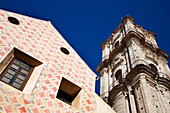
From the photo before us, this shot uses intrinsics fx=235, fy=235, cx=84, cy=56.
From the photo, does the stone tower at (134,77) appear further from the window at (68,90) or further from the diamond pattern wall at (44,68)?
the window at (68,90)

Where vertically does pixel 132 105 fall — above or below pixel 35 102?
above

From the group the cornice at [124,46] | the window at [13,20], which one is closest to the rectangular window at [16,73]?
the window at [13,20]

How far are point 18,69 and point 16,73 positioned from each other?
0.64ft

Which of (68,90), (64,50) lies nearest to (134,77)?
(64,50)

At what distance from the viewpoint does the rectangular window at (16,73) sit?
20.7 ft

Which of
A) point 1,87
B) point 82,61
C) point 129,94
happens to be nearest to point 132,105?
point 129,94

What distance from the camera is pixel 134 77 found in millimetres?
16078

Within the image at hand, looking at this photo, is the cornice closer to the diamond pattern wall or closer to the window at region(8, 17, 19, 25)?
the diamond pattern wall

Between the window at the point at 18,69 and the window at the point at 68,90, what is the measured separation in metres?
1.03

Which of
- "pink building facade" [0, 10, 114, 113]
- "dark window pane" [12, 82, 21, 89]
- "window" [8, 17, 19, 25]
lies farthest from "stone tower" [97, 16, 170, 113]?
"dark window pane" [12, 82, 21, 89]

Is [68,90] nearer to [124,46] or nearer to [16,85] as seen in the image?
[16,85]

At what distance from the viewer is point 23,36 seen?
26.4 ft

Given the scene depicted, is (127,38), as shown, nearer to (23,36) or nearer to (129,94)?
(129,94)

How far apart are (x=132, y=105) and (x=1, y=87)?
35.4 ft
